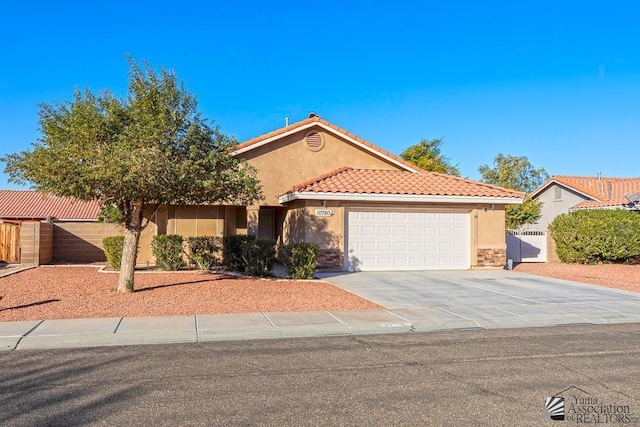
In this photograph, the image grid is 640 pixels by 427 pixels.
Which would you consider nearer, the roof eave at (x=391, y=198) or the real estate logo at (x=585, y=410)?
the real estate logo at (x=585, y=410)

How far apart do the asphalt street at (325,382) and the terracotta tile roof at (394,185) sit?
9.97m

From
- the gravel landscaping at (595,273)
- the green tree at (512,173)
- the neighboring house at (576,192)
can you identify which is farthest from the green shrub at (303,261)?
the green tree at (512,173)

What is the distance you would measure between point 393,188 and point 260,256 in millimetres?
5631

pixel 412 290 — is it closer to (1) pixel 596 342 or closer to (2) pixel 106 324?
(1) pixel 596 342

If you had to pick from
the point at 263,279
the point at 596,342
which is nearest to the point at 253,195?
the point at 263,279

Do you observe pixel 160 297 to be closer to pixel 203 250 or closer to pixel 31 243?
pixel 203 250

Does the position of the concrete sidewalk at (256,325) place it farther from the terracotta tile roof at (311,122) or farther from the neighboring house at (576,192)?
the neighboring house at (576,192)

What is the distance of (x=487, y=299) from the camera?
41.7 ft

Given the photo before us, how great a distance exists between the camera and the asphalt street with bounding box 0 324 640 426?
515cm

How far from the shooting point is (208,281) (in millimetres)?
14914

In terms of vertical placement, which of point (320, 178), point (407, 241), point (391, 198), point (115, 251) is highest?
point (320, 178)

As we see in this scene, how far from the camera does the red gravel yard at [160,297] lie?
10469 millimetres

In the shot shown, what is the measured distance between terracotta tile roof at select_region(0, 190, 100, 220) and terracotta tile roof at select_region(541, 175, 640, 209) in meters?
32.3

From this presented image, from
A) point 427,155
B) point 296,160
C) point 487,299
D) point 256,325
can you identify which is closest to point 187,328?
point 256,325
